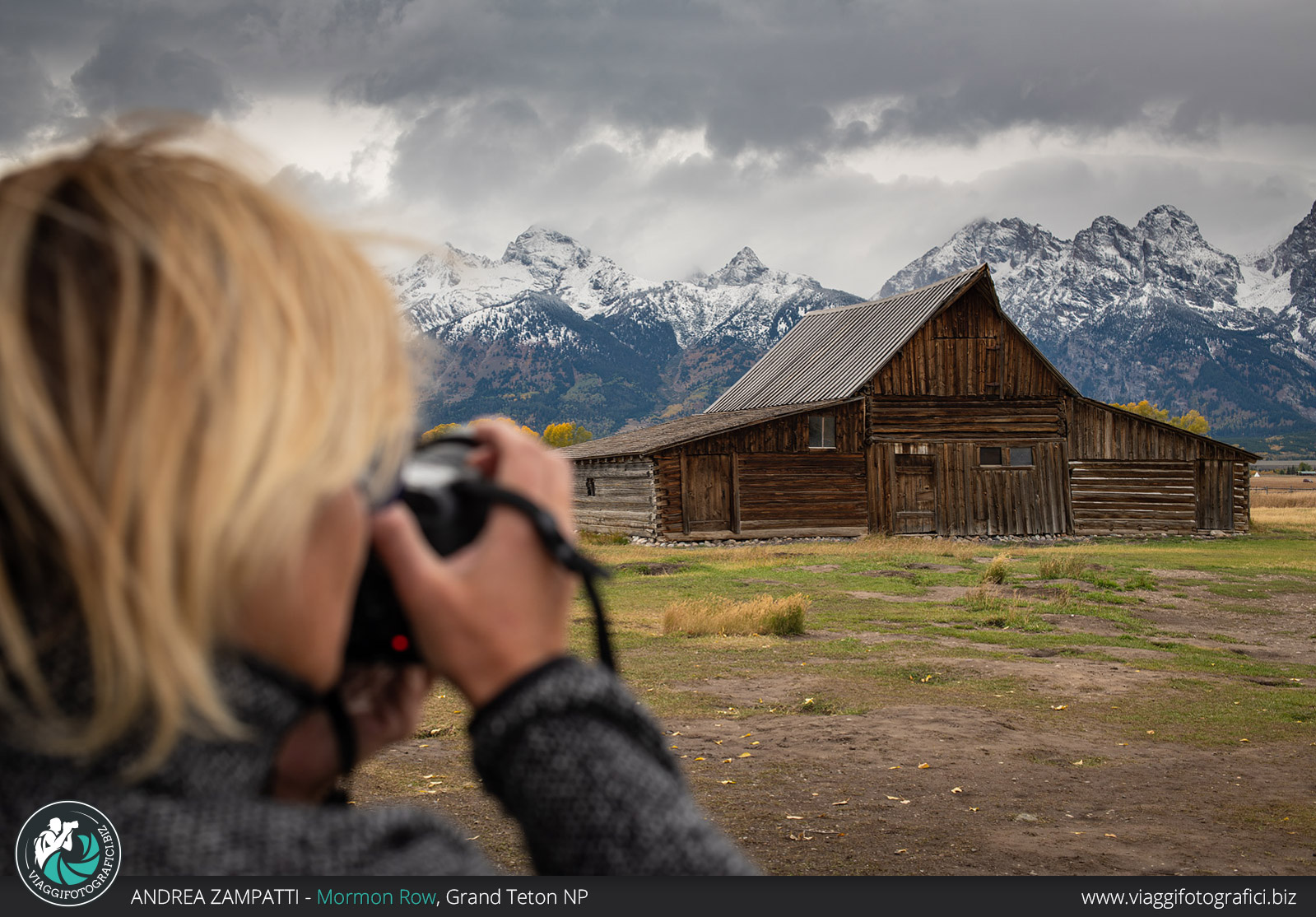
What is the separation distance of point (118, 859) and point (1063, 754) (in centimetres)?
739

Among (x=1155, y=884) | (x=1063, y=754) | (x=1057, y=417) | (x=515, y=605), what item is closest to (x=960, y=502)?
(x=1057, y=417)

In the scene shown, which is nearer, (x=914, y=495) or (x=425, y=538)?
(x=425, y=538)

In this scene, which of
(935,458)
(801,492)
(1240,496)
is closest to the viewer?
(801,492)

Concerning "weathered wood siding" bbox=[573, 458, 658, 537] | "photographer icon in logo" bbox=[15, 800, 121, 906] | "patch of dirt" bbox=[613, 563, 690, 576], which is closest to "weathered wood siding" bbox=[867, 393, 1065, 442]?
"weathered wood siding" bbox=[573, 458, 658, 537]

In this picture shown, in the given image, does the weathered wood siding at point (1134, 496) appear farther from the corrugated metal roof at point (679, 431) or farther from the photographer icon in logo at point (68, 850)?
the photographer icon in logo at point (68, 850)

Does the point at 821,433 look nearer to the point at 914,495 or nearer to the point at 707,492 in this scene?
the point at 914,495

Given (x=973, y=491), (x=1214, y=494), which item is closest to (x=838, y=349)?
(x=973, y=491)

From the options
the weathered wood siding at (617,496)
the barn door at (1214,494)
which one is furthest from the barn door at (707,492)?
the barn door at (1214,494)

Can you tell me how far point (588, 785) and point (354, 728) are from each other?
0.63 ft

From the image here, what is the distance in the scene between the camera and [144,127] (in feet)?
2.48

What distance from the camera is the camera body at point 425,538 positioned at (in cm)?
76

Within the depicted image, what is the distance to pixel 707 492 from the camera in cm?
2842

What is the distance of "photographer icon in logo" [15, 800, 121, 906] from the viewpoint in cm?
65

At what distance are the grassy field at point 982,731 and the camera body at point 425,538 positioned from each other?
4.38m
